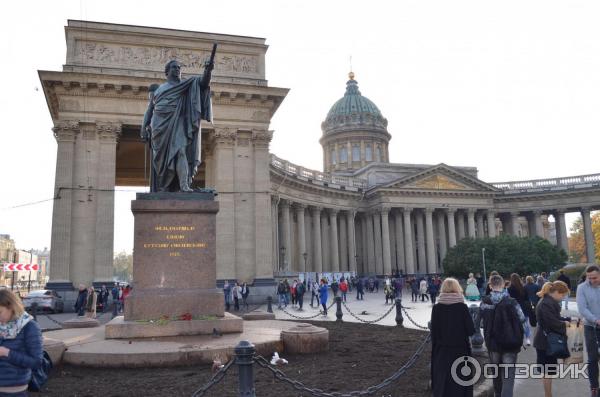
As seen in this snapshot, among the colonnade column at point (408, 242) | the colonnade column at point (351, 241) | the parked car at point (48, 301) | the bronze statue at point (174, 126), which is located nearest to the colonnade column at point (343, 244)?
the colonnade column at point (351, 241)

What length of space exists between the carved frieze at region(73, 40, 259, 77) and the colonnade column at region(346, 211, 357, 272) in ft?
112

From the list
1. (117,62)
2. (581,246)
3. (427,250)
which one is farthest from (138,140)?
(581,246)

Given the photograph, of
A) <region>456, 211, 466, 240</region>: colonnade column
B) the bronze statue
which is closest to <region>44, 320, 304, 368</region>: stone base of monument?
the bronze statue

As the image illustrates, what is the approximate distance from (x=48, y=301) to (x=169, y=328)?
824 inches

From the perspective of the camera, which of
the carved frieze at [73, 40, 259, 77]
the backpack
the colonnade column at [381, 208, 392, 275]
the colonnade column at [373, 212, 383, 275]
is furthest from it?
the colonnade column at [373, 212, 383, 275]

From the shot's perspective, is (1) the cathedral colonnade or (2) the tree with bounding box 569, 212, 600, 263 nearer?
(1) the cathedral colonnade

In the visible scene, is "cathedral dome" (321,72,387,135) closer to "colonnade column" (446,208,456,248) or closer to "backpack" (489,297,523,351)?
"colonnade column" (446,208,456,248)

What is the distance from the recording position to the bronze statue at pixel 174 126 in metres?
12.0

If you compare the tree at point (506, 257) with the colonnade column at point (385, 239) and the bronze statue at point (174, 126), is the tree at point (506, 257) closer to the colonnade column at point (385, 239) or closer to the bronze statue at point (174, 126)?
the colonnade column at point (385, 239)

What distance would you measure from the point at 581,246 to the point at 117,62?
102 meters

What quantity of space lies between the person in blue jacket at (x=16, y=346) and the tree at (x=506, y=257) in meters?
53.2

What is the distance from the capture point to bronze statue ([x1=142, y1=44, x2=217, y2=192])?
11953 millimetres

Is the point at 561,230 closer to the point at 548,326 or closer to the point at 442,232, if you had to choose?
the point at 442,232

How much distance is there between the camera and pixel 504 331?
7.12 meters
